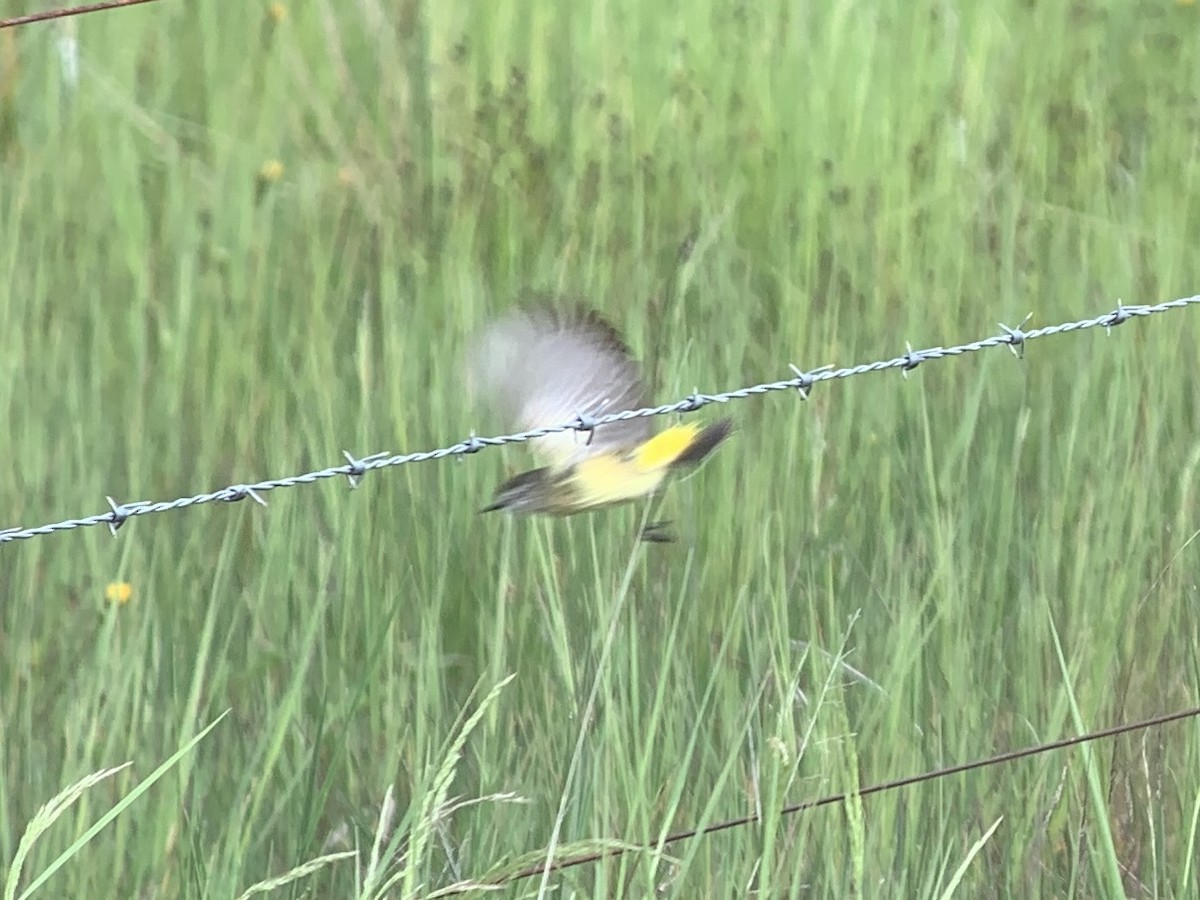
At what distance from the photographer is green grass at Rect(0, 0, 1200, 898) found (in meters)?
1.72

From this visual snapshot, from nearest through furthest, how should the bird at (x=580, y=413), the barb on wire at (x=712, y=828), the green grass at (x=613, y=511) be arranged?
1. the barb on wire at (x=712, y=828)
2. the bird at (x=580, y=413)
3. the green grass at (x=613, y=511)

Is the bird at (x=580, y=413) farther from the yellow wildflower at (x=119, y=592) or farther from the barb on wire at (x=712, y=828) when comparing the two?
the yellow wildflower at (x=119, y=592)

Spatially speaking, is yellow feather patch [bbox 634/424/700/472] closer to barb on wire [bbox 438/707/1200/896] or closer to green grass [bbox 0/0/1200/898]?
green grass [bbox 0/0/1200/898]

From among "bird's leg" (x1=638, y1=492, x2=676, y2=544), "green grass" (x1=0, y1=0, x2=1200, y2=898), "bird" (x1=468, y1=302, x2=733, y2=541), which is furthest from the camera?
"bird's leg" (x1=638, y1=492, x2=676, y2=544)

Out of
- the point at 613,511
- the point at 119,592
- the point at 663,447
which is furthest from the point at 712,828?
the point at 119,592

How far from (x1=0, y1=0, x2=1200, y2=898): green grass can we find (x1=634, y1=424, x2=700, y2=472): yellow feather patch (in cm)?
11

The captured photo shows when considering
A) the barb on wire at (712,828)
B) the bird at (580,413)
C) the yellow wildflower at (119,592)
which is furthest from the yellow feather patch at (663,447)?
the yellow wildflower at (119,592)

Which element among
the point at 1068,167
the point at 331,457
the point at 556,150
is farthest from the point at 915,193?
the point at 331,457

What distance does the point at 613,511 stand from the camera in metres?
1.98

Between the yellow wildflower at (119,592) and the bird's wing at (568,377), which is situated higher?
the bird's wing at (568,377)

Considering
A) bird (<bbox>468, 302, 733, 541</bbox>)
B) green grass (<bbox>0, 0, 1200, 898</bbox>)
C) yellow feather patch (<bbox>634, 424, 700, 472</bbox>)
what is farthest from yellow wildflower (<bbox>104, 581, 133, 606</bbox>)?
yellow feather patch (<bbox>634, 424, 700, 472</bbox>)

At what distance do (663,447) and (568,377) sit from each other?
0.36 feet

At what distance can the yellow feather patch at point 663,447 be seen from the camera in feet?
5.21

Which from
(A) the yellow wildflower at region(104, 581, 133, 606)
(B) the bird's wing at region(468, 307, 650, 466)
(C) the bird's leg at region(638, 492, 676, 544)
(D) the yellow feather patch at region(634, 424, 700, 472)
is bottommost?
(C) the bird's leg at region(638, 492, 676, 544)
